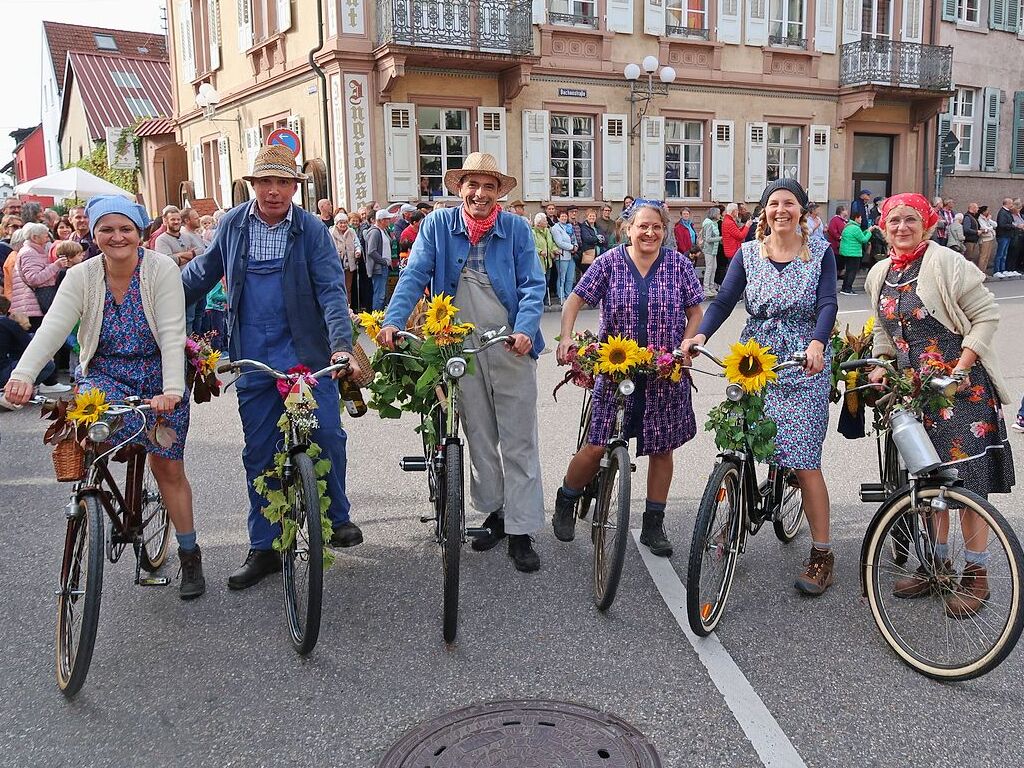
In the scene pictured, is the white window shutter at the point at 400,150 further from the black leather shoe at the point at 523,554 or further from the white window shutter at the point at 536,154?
the black leather shoe at the point at 523,554

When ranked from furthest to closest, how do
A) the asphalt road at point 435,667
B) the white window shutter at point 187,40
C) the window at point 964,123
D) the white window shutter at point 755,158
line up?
the window at point 964,123, the white window shutter at point 187,40, the white window shutter at point 755,158, the asphalt road at point 435,667

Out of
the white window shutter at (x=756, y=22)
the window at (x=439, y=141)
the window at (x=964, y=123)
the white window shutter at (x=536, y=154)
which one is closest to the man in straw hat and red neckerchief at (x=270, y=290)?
the window at (x=439, y=141)

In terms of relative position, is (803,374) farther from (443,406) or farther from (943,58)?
(943,58)

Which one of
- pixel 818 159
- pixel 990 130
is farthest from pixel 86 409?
pixel 990 130

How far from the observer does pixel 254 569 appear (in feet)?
15.1

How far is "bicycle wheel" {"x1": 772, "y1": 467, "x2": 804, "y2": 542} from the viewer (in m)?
4.69

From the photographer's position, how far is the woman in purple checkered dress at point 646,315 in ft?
15.4

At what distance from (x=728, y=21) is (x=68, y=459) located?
74.6ft

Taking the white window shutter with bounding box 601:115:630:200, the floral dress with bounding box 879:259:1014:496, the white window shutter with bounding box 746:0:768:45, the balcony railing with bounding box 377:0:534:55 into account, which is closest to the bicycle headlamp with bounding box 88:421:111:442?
the floral dress with bounding box 879:259:1014:496

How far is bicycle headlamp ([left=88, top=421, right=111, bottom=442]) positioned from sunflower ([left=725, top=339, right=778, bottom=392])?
2434 mm

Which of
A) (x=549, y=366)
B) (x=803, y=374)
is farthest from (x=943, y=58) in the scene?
(x=803, y=374)

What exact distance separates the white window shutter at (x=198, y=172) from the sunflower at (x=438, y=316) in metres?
24.3

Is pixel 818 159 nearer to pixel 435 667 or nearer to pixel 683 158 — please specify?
pixel 683 158

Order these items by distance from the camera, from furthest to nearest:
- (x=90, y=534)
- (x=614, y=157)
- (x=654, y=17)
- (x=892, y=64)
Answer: (x=892, y=64), (x=654, y=17), (x=614, y=157), (x=90, y=534)
